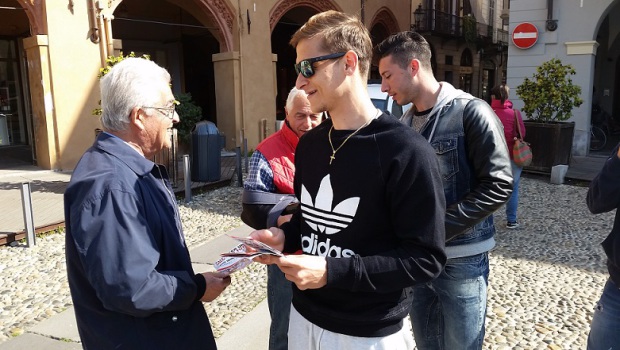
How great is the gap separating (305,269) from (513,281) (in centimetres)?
368

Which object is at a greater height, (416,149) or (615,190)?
(416,149)

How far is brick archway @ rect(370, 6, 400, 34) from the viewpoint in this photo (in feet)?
58.6

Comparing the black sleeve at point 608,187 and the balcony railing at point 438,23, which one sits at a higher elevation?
the balcony railing at point 438,23

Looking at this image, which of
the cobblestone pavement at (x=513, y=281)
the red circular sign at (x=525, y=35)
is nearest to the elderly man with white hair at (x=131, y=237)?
the cobblestone pavement at (x=513, y=281)

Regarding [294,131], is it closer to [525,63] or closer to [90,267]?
[90,267]

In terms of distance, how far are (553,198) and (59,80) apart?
962cm

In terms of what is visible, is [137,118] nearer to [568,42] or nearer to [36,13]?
[36,13]

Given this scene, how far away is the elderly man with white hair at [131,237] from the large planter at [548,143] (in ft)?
30.8

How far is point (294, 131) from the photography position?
2504 millimetres

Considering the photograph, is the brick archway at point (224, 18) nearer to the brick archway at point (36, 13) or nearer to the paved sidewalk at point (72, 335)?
the brick archway at point (36, 13)

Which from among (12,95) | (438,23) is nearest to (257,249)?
(12,95)

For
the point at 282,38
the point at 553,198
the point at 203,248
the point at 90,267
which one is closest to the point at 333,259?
the point at 90,267

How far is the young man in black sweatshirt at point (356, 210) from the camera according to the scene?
4.75 feet

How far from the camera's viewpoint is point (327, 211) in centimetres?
159
